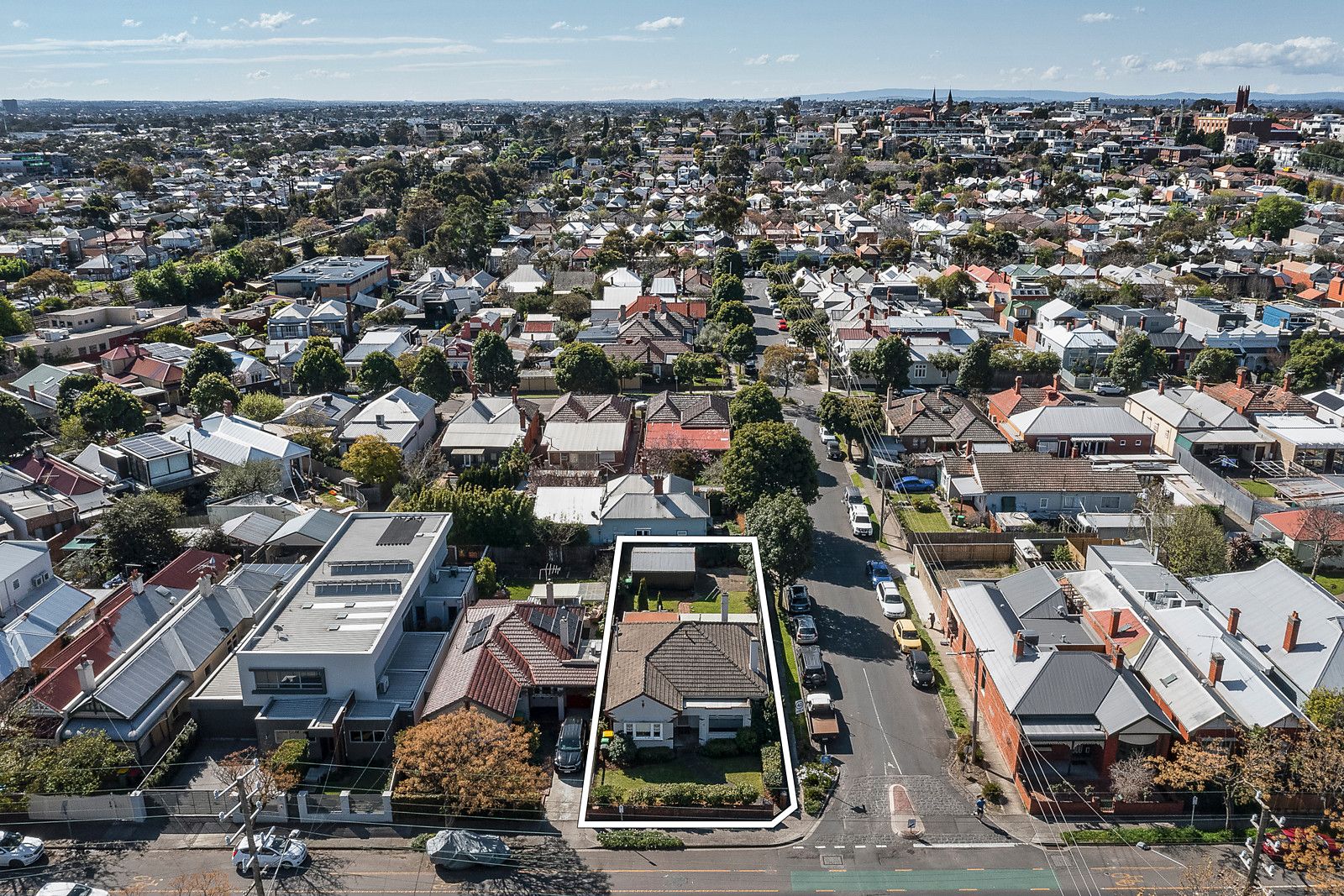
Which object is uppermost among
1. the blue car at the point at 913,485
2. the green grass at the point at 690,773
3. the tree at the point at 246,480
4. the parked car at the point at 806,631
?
the tree at the point at 246,480

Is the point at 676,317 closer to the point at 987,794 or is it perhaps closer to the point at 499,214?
the point at 987,794

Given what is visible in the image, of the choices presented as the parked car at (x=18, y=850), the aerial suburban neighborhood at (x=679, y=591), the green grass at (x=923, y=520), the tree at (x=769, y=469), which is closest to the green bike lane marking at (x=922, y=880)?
the aerial suburban neighborhood at (x=679, y=591)

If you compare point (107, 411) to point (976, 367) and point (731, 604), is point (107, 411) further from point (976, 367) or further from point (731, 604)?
point (976, 367)

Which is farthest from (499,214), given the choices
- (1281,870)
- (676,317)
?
(1281,870)

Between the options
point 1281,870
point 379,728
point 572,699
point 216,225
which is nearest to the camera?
point 1281,870

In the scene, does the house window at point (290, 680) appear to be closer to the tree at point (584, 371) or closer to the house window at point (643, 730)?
the house window at point (643, 730)

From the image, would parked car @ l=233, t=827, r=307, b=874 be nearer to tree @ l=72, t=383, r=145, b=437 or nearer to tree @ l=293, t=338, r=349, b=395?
tree @ l=72, t=383, r=145, b=437
